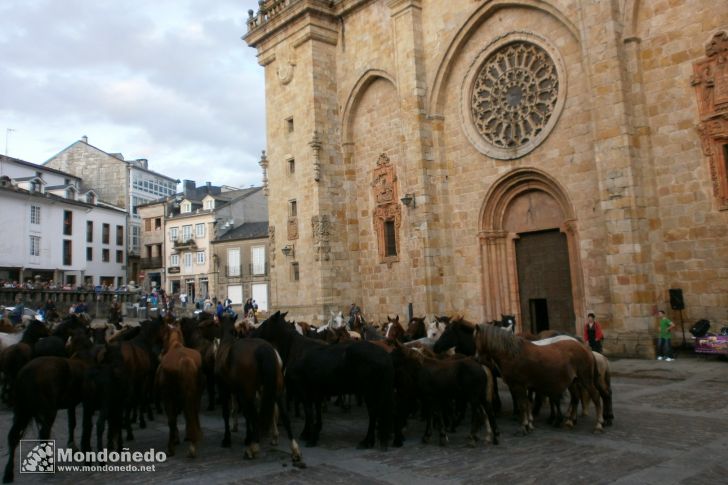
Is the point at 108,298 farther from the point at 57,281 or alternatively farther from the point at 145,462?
the point at 145,462

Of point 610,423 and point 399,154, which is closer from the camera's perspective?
point 610,423

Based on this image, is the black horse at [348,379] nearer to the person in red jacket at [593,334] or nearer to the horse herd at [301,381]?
the horse herd at [301,381]

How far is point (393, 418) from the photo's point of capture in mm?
7434

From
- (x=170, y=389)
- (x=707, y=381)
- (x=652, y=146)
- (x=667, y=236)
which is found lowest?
(x=707, y=381)

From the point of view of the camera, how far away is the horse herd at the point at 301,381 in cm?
698

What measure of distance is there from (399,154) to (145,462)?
55.6 ft

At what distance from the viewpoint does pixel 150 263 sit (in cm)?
5359

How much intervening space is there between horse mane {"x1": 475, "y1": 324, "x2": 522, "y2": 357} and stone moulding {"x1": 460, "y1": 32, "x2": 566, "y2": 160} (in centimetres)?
1115

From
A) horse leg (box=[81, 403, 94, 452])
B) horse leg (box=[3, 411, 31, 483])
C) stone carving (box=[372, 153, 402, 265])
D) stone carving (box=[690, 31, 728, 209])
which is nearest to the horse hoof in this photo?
horse leg (box=[81, 403, 94, 452])

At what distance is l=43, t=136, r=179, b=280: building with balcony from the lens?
54.9 meters

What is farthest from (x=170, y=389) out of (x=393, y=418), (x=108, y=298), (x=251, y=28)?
(x=108, y=298)

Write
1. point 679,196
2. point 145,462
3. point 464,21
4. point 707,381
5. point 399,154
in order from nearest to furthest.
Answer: point 145,462 < point 707,381 < point 679,196 < point 464,21 < point 399,154

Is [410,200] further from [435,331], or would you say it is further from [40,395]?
[40,395]

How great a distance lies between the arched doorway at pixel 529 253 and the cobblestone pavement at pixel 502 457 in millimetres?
8391
